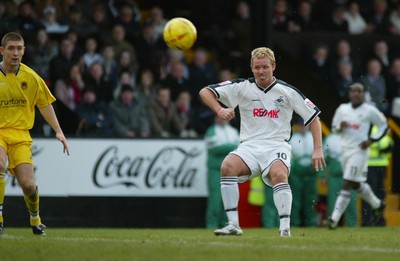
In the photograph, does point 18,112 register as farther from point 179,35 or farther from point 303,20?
point 303,20

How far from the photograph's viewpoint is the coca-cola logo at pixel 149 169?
57.6ft

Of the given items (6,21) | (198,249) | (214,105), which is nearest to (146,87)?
(6,21)

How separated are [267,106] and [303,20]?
1049 cm

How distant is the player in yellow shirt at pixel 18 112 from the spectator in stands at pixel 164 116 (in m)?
6.94

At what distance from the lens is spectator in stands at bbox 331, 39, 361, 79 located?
2045 cm

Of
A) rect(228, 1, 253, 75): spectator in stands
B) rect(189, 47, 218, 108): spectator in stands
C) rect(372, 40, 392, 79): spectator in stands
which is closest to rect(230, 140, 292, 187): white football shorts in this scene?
rect(189, 47, 218, 108): spectator in stands

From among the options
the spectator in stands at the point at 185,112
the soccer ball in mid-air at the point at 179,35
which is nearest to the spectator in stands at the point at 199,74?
the spectator in stands at the point at 185,112

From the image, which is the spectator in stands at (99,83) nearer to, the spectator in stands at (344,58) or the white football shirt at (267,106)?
the spectator in stands at (344,58)

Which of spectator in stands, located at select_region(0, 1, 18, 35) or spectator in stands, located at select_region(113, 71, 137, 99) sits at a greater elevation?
spectator in stands, located at select_region(0, 1, 18, 35)

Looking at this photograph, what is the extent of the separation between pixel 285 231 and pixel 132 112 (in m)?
7.54

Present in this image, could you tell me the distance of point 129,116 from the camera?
58.7ft

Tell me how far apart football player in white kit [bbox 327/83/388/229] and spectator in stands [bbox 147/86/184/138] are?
9.73 feet

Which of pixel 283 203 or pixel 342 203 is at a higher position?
pixel 283 203

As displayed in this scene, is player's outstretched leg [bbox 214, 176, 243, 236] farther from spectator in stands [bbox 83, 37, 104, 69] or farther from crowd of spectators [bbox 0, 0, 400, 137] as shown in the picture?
spectator in stands [bbox 83, 37, 104, 69]
